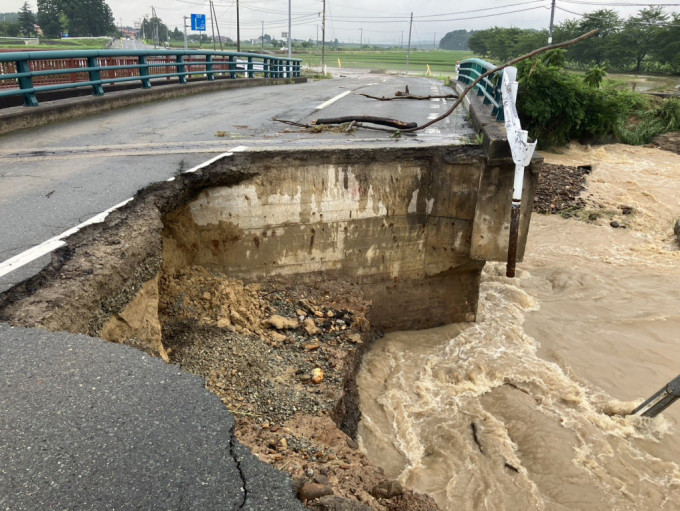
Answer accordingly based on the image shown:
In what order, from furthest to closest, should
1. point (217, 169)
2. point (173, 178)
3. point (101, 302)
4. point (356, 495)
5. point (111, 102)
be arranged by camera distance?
point (111, 102) < point (217, 169) < point (173, 178) < point (101, 302) < point (356, 495)

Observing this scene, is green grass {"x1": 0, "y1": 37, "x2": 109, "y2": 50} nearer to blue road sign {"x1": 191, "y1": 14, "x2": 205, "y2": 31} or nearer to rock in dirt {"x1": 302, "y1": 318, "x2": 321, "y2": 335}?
blue road sign {"x1": 191, "y1": 14, "x2": 205, "y2": 31}

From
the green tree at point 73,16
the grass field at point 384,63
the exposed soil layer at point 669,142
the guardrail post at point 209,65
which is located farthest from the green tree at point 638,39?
the green tree at point 73,16

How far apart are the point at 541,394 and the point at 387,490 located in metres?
4.20

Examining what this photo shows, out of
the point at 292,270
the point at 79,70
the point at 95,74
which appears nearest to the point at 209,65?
the point at 95,74

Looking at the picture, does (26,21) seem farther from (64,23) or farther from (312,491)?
(312,491)

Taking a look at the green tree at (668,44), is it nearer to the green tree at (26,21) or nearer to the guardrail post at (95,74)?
the guardrail post at (95,74)

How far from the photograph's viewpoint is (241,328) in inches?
225

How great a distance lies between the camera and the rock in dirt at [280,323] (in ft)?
19.7

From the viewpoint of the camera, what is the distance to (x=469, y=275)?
7766 millimetres

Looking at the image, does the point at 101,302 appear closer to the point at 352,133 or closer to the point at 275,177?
the point at 275,177

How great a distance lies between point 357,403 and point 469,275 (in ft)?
9.82

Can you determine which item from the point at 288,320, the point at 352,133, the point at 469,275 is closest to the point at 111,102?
the point at 352,133

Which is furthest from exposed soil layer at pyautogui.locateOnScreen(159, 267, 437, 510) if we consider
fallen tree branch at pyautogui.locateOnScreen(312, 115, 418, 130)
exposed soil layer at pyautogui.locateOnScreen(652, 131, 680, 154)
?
exposed soil layer at pyautogui.locateOnScreen(652, 131, 680, 154)

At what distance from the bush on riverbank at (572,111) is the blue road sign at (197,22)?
68.5 feet
